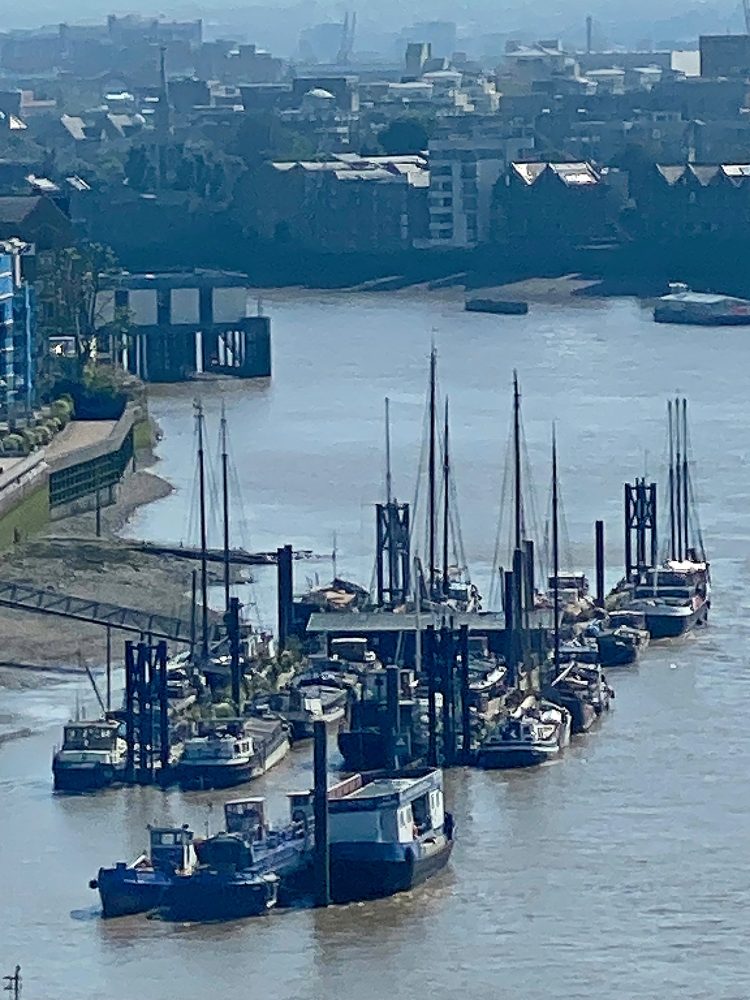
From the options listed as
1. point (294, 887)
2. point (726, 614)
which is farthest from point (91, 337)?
point (294, 887)

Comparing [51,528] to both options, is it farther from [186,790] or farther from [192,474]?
[186,790]

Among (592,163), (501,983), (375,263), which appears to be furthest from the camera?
(592,163)

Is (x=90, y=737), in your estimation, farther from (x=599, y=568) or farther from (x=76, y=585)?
(x=599, y=568)

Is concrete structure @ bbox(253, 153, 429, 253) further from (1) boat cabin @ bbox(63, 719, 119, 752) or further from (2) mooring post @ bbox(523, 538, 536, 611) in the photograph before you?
(1) boat cabin @ bbox(63, 719, 119, 752)

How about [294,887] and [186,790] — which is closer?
[294,887]

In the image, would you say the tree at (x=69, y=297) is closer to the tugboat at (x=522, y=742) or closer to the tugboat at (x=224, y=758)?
the tugboat at (x=522, y=742)

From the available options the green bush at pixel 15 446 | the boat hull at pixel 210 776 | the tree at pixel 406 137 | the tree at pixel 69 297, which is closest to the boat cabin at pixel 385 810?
the boat hull at pixel 210 776

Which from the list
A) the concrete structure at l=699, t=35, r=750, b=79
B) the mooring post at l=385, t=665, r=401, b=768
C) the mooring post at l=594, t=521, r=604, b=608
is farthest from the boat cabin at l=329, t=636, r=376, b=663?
the concrete structure at l=699, t=35, r=750, b=79
